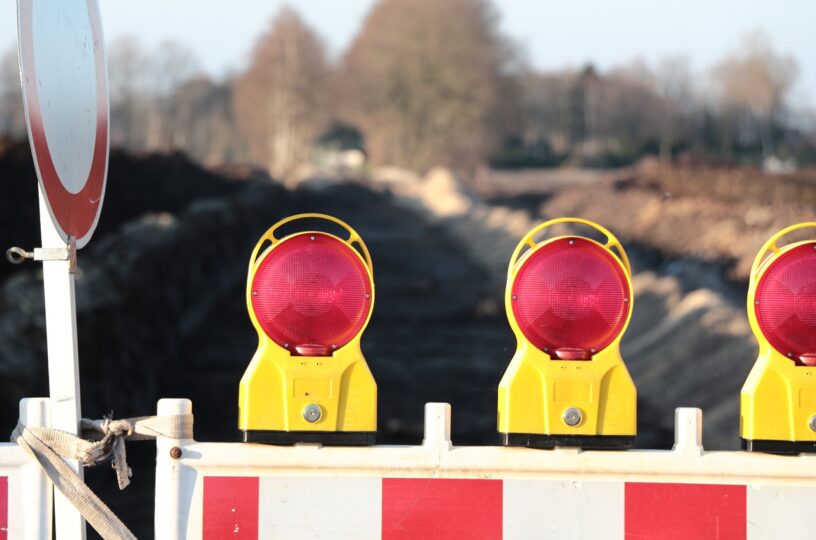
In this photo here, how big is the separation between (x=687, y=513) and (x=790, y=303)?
1.44ft

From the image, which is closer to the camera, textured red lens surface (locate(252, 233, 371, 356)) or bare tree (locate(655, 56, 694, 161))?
textured red lens surface (locate(252, 233, 371, 356))

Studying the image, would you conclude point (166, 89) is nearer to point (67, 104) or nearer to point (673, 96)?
point (673, 96)

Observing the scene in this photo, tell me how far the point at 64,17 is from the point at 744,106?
10139cm

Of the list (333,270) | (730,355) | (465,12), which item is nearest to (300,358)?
(333,270)

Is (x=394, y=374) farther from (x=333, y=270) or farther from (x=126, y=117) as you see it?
(x=126, y=117)

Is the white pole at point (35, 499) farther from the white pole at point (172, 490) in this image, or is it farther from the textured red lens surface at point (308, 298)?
the textured red lens surface at point (308, 298)

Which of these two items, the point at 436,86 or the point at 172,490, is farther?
the point at 436,86

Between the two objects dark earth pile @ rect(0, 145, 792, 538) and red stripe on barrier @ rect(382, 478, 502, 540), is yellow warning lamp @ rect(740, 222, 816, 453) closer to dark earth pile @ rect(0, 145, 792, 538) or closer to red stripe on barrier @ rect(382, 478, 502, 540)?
red stripe on barrier @ rect(382, 478, 502, 540)

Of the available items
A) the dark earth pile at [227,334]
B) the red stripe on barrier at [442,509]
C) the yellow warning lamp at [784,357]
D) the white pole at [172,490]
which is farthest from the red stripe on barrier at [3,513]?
the dark earth pile at [227,334]

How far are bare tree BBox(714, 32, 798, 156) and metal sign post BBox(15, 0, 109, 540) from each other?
9528 centimetres

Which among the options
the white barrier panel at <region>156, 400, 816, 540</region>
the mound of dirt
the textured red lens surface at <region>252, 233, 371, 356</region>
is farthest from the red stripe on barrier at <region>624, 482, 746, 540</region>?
the mound of dirt

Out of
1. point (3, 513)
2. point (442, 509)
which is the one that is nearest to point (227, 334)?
point (3, 513)

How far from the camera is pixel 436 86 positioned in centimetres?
8725

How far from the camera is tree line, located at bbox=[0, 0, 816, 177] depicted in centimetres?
8962
